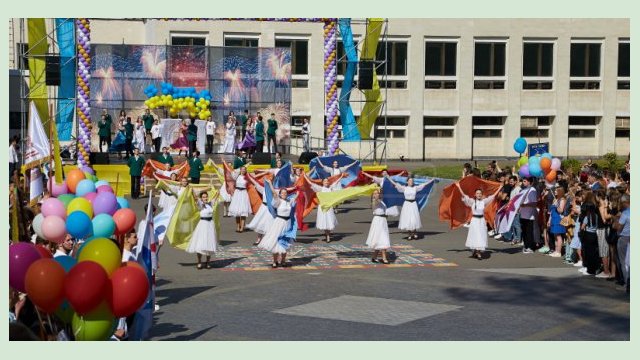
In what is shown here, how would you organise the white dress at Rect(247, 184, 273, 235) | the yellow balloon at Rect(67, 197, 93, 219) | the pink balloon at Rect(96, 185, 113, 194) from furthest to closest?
the white dress at Rect(247, 184, 273, 235) → the pink balloon at Rect(96, 185, 113, 194) → the yellow balloon at Rect(67, 197, 93, 219)

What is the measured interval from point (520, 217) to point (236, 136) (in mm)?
22240

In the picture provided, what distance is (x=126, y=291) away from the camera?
952 cm

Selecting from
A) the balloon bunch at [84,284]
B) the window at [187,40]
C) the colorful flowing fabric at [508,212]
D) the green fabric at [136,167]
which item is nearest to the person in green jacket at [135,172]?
the green fabric at [136,167]

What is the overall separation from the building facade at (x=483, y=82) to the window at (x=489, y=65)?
54 mm

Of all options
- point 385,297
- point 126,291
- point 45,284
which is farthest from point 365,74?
point 45,284

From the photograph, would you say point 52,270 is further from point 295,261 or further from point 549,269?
point 549,269

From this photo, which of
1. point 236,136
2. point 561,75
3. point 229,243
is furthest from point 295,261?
point 561,75

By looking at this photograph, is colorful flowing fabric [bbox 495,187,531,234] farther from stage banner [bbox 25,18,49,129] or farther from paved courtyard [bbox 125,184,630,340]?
stage banner [bbox 25,18,49,129]

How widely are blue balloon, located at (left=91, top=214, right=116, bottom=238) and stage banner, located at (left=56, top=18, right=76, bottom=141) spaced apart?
76.3 ft

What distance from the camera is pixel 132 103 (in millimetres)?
41688

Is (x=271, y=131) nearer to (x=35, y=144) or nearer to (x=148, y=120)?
(x=148, y=120)

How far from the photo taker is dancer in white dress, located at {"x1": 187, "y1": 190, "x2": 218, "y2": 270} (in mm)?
18047

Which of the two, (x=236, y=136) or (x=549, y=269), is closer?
(x=549, y=269)

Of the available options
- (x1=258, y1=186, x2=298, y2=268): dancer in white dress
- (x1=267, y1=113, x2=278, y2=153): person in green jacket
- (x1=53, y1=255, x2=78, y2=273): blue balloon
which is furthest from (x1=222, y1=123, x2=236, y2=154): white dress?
(x1=53, y1=255, x2=78, y2=273): blue balloon
